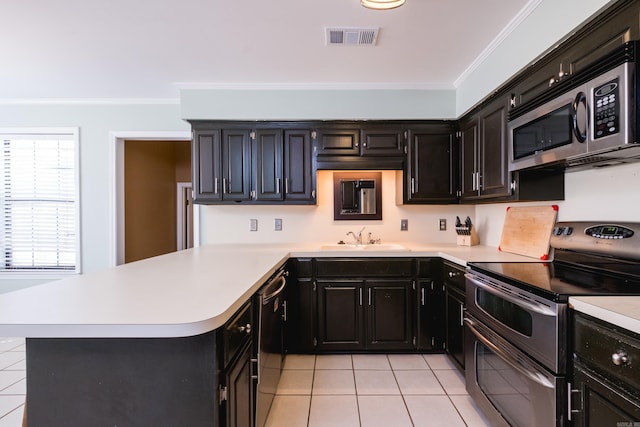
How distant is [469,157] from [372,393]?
205 centimetres

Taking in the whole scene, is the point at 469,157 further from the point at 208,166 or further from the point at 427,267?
the point at 208,166

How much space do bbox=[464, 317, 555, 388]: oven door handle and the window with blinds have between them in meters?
4.05

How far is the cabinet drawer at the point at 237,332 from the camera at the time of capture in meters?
1.14

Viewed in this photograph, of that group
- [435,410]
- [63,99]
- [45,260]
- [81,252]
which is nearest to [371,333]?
[435,410]

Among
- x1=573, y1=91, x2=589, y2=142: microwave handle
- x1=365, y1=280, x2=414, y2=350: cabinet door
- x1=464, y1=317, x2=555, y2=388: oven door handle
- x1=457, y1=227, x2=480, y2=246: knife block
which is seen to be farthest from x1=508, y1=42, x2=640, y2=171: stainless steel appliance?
x1=365, y1=280, x2=414, y2=350: cabinet door

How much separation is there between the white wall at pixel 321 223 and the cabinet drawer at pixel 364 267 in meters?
0.64

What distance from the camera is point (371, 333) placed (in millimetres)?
2750

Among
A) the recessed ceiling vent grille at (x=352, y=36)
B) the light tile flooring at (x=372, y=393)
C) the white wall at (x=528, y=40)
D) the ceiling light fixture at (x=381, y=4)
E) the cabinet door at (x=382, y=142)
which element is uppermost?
the recessed ceiling vent grille at (x=352, y=36)

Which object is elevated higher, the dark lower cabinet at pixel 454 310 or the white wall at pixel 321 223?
the white wall at pixel 321 223

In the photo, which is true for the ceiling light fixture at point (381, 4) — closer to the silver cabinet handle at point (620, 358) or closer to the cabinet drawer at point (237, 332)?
the cabinet drawer at point (237, 332)

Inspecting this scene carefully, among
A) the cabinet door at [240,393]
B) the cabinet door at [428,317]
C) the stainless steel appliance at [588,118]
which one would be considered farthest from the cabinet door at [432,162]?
the cabinet door at [240,393]

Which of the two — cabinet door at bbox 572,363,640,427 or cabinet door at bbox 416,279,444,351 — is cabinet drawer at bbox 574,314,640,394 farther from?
cabinet door at bbox 416,279,444,351

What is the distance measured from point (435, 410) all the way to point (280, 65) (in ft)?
8.99

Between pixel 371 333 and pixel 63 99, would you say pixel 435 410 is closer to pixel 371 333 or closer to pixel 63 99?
pixel 371 333
